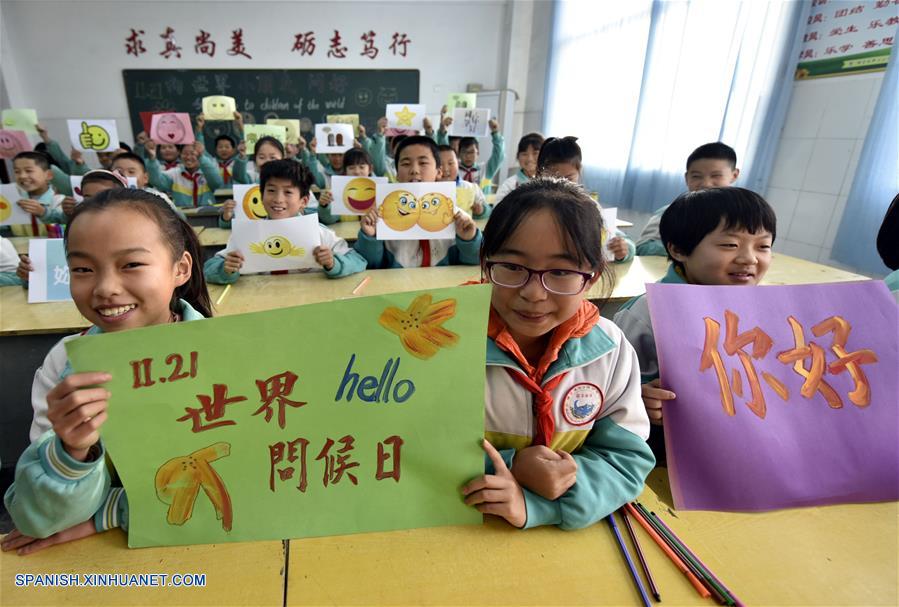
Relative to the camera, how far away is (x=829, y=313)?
0.84 metres

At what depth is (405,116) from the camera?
179 inches

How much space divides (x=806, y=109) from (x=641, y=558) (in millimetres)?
3681

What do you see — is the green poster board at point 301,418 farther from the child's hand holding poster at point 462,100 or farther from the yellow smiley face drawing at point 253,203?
the child's hand holding poster at point 462,100

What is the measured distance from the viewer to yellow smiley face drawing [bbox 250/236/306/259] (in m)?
1.88

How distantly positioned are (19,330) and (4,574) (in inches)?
49.3

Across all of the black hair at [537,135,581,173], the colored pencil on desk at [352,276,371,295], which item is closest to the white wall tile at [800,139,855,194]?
the black hair at [537,135,581,173]

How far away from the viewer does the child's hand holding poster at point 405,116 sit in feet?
14.7

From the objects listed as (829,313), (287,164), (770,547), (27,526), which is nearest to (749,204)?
(829,313)

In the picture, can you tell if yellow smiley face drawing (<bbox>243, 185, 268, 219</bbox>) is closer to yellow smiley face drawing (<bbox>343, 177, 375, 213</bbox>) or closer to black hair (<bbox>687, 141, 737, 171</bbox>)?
yellow smiley face drawing (<bbox>343, 177, 375, 213</bbox>)

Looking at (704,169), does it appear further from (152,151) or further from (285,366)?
(152,151)

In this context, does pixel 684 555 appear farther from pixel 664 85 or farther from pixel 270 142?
pixel 664 85

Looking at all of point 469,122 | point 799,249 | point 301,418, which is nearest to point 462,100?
point 469,122

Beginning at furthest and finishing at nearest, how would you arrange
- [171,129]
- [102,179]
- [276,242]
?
[171,129] → [102,179] → [276,242]

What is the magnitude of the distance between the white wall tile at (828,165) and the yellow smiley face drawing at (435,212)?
104 inches
